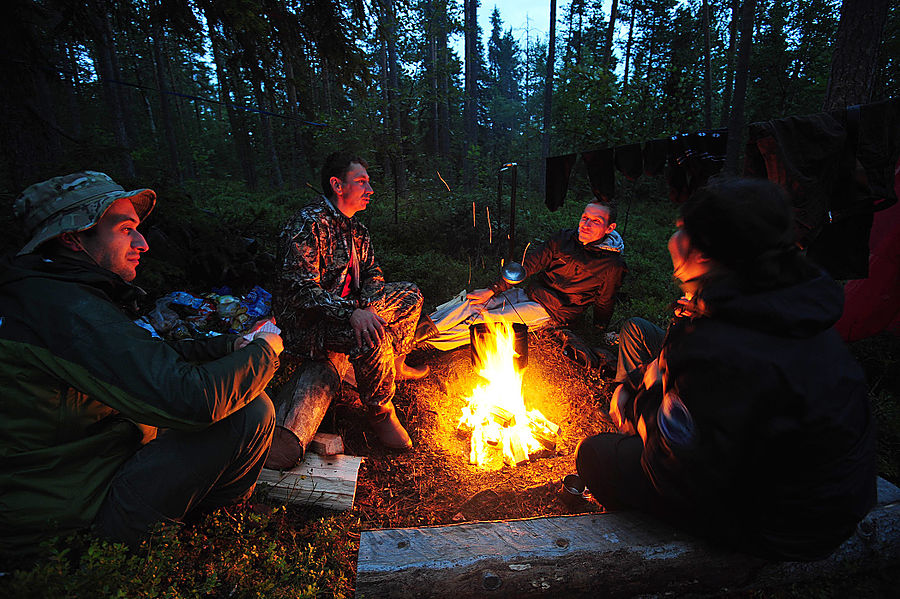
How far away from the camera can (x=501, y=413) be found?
362 centimetres

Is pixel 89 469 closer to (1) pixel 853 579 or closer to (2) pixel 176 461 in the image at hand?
(2) pixel 176 461

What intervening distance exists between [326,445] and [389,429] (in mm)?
552

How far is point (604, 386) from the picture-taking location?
4312mm

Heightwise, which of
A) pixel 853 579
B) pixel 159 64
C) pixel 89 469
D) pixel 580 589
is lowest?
pixel 853 579

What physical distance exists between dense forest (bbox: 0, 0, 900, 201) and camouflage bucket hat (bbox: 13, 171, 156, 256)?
2849 mm

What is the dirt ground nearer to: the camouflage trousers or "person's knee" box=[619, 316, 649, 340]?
the camouflage trousers

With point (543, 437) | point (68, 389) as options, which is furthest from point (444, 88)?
point (68, 389)

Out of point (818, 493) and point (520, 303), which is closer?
point (818, 493)

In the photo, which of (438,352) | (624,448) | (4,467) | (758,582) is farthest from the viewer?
(438,352)

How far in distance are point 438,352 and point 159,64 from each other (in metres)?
22.7

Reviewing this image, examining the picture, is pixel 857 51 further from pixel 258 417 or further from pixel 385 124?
pixel 385 124

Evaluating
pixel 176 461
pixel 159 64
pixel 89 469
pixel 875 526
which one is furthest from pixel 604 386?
pixel 159 64

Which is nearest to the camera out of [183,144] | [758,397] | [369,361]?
[758,397]

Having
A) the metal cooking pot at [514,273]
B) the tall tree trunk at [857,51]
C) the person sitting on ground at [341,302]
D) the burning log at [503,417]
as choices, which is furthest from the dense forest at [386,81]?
the burning log at [503,417]
